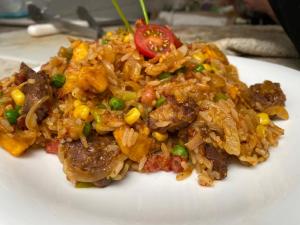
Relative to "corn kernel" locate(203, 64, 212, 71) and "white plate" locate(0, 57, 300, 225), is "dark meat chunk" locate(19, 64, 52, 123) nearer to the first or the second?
"white plate" locate(0, 57, 300, 225)

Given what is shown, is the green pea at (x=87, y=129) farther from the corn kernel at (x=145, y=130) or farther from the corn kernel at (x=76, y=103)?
the corn kernel at (x=145, y=130)

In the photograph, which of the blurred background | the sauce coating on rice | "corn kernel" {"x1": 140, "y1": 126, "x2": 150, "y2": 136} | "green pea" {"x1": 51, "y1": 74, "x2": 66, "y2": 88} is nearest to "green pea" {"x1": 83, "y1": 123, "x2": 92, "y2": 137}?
the sauce coating on rice

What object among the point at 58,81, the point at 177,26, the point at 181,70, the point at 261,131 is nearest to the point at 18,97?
the point at 58,81

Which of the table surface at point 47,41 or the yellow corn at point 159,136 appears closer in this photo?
the yellow corn at point 159,136

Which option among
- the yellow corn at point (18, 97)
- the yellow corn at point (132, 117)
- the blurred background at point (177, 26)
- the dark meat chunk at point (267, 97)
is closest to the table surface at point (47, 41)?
the blurred background at point (177, 26)

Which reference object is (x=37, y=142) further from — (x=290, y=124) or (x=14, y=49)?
(x=14, y=49)

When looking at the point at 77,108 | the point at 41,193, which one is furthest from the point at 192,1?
the point at 41,193

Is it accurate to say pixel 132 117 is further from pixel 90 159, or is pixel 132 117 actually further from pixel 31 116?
pixel 31 116

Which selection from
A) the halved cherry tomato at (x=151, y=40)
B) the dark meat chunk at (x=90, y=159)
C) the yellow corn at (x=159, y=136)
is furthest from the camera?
the halved cherry tomato at (x=151, y=40)
